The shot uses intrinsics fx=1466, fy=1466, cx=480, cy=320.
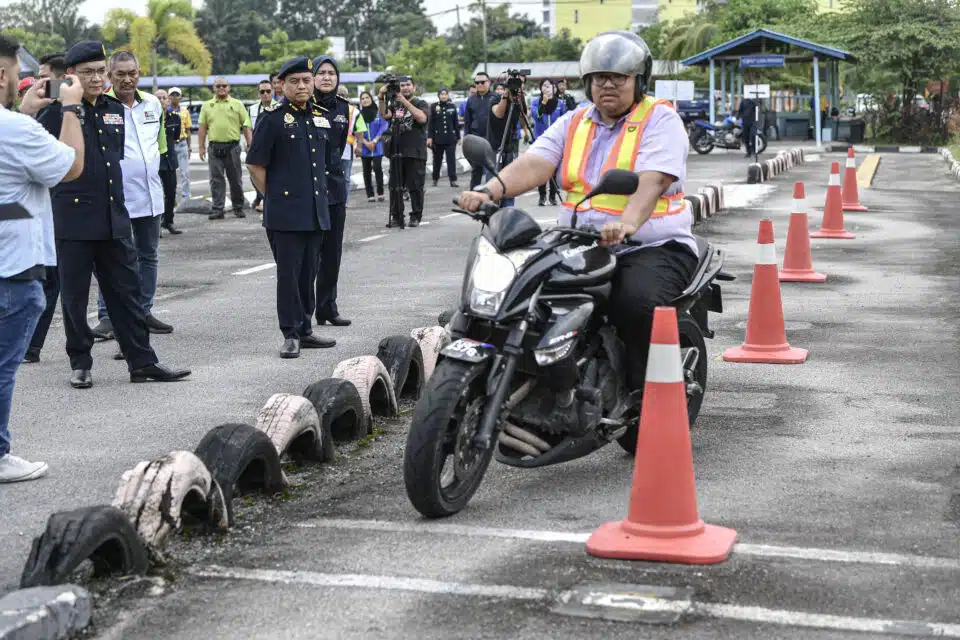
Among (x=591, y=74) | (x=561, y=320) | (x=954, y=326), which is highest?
(x=591, y=74)

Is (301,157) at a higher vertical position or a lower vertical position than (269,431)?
higher

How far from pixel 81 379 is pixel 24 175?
9.30 feet

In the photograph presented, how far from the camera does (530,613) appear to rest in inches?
175

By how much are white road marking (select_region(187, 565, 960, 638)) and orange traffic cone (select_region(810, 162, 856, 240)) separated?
42.3ft

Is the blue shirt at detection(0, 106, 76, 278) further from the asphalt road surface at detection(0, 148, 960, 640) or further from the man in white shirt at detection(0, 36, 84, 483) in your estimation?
the asphalt road surface at detection(0, 148, 960, 640)

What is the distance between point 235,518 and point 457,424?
0.95 meters

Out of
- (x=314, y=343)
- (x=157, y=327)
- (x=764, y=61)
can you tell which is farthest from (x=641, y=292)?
(x=764, y=61)

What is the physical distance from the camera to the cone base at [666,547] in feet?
16.2

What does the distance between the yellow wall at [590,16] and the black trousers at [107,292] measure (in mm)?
157465

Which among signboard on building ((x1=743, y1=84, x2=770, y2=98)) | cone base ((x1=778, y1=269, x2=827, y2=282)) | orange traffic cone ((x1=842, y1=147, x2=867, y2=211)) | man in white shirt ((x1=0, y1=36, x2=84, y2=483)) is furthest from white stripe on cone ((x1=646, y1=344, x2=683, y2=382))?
signboard on building ((x1=743, y1=84, x2=770, y2=98))

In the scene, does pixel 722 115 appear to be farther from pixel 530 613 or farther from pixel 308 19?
pixel 308 19

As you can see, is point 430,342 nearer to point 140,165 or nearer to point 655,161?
point 655,161

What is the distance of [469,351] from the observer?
17.4 feet

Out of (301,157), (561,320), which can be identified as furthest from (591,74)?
(301,157)
